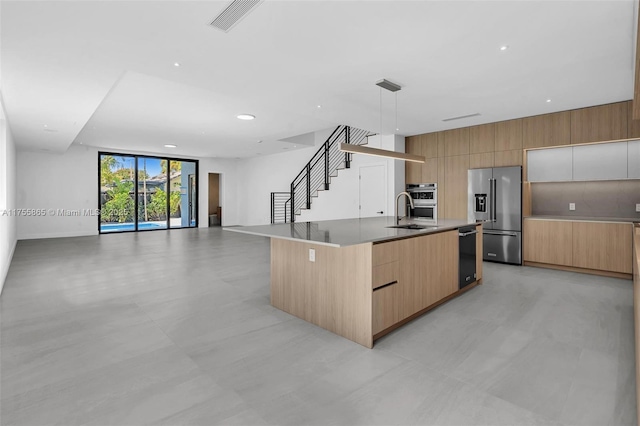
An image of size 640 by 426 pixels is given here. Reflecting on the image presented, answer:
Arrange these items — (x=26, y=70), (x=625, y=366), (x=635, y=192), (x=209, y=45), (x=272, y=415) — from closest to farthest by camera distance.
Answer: (x=272, y=415), (x=625, y=366), (x=209, y=45), (x=26, y=70), (x=635, y=192)

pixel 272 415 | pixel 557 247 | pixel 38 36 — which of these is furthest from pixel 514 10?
pixel 557 247

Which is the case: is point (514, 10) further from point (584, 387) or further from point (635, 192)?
point (635, 192)

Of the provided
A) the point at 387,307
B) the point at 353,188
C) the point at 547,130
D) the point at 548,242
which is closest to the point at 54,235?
the point at 353,188

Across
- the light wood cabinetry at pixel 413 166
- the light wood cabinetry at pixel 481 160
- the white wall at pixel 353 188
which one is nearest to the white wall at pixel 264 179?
the white wall at pixel 353 188

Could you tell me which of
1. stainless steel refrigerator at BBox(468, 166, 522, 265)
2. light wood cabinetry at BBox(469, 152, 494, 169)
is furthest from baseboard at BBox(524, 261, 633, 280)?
light wood cabinetry at BBox(469, 152, 494, 169)

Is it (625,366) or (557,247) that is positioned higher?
(557,247)

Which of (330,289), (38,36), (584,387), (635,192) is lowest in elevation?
(584,387)

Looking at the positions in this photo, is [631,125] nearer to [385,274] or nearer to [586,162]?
[586,162]

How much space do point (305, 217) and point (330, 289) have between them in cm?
666

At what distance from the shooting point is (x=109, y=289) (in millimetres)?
4480

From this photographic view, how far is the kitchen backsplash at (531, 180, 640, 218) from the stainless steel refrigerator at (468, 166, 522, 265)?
682mm

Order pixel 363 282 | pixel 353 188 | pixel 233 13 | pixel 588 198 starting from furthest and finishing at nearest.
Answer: pixel 353 188
pixel 588 198
pixel 363 282
pixel 233 13

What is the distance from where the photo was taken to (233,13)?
2.64 m

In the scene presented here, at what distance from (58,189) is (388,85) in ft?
35.7
